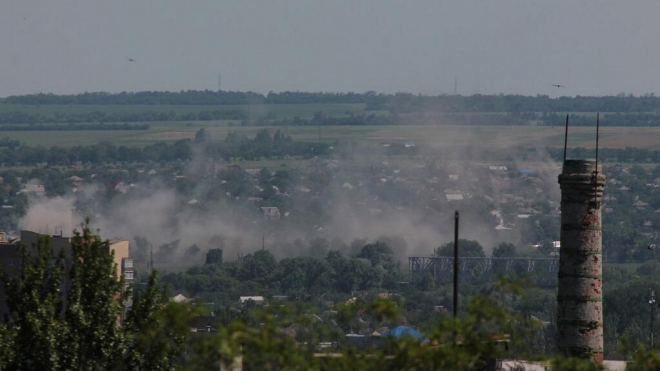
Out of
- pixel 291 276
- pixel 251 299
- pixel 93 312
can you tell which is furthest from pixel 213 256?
pixel 93 312

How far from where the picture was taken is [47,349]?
35.2 m

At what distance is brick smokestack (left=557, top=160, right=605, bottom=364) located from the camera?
128 feet

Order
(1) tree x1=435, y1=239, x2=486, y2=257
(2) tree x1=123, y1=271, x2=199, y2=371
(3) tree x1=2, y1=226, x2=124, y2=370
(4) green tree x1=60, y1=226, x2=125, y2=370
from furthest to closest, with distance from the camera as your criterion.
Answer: (1) tree x1=435, y1=239, x2=486, y2=257 < (4) green tree x1=60, y1=226, x2=125, y2=370 < (3) tree x1=2, y1=226, x2=124, y2=370 < (2) tree x1=123, y1=271, x2=199, y2=371

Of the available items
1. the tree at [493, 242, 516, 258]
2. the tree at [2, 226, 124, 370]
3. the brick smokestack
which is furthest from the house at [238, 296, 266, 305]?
the tree at [2, 226, 124, 370]

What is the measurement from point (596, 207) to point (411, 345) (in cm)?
1350

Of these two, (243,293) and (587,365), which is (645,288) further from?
(587,365)

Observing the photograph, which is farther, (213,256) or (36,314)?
(213,256)

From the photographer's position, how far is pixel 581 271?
1535 inches

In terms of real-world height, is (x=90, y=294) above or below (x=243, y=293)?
above

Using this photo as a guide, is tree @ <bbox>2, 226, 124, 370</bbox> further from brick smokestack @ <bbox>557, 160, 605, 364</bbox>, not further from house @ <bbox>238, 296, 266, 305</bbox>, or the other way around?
house @ <bbox>238, 296, 266, 305</bbox>

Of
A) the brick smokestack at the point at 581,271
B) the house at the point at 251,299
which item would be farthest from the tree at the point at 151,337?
the house at the point at 251,299

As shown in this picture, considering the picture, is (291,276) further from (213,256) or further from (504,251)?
(504,251)

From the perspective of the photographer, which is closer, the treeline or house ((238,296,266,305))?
house ((238,296,266,305))

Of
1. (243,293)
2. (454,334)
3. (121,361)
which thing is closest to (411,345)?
(454,334)
